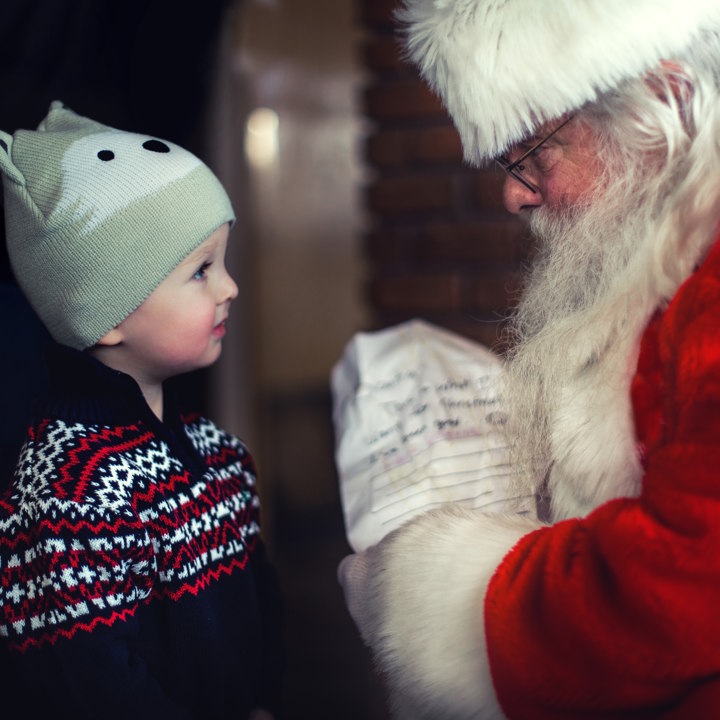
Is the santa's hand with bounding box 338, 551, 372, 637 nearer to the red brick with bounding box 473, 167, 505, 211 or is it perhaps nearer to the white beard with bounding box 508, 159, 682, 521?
the white beard with bounding box 508, 159, 682, 521

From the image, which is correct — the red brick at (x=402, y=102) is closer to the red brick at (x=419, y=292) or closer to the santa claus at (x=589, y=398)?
the red brick at (x=419, y=292)

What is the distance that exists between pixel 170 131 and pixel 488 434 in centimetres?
113

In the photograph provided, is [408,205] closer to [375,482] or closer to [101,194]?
[375,482]

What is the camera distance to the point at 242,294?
376cm

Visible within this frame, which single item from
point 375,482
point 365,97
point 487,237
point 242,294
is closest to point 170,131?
point 365,97

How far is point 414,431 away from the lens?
1.60 meters

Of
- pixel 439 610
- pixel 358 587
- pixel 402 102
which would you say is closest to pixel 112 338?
pixel 358 587

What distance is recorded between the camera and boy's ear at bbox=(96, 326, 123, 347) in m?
1.33

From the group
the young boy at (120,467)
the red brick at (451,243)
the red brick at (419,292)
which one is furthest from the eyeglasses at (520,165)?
the red brick at (419,292)

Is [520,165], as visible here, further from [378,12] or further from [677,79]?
[378,12]

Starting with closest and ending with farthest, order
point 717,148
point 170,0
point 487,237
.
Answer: point 717,148 → point 170,0 → point 487,237

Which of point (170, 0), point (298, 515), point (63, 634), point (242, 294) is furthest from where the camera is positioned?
point (298, 515)

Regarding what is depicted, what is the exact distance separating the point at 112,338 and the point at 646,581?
0.84 meters

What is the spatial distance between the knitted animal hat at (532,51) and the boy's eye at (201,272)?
44 cm
